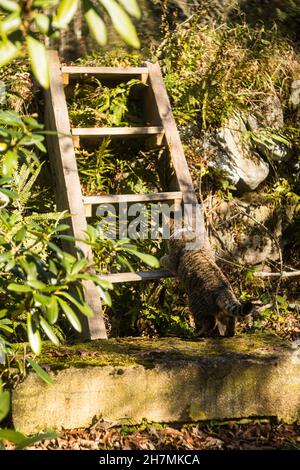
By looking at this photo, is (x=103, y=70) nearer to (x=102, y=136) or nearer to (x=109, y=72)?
(x=109, y=72)

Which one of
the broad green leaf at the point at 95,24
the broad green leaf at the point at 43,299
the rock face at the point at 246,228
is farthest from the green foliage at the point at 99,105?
the broad green leaf at the point at 95,24

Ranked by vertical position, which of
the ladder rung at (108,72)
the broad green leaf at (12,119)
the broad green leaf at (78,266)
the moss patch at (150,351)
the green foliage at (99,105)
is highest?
the broad green leaf at (12,119)

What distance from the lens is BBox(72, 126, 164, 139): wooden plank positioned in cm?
475

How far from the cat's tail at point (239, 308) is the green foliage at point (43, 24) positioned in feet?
6.88

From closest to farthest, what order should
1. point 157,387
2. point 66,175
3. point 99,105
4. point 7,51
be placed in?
point 7,51, point 157,387, point 66,175, point 99,105

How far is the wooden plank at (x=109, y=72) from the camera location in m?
5.02

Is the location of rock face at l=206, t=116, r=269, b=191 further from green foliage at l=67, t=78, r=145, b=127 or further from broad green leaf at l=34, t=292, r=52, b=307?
broad green leaf at l=34, t=292, r=52, b=307

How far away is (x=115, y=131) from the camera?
15.8 ft

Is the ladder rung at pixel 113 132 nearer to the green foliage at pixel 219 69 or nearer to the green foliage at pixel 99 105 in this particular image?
the green foliage at pixel 99 105

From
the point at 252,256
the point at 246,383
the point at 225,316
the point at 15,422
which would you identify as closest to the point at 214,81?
the point at 252,256

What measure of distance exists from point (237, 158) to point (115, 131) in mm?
1492

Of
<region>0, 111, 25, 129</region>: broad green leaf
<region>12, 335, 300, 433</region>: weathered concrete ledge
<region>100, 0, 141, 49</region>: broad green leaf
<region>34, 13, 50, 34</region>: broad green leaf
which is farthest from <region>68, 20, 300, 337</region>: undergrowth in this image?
<region>100, 0, 141, 49</region>: broad green leaf

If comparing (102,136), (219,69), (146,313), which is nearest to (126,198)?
(102,136)

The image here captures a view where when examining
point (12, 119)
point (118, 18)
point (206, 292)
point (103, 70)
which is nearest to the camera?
point (118, 18)
